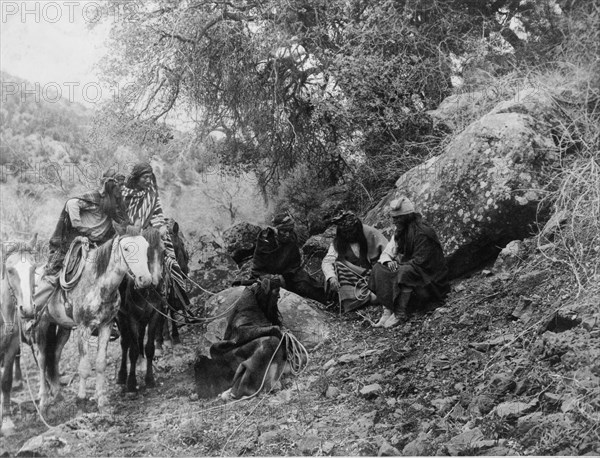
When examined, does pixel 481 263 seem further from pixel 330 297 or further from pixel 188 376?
pixel 188 376

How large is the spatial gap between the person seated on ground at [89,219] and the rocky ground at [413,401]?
70 centimetres

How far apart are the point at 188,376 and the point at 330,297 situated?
1.56m

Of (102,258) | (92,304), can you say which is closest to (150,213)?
(102,258)

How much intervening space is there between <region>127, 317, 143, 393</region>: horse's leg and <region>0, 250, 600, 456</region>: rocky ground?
97mm

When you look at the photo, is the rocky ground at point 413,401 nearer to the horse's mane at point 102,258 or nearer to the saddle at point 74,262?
the saddle at point 74,262

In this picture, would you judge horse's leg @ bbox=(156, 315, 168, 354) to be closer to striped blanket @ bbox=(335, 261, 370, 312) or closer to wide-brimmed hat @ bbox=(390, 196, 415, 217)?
striped blanket @ bbox=(335, 261, 370, 312)

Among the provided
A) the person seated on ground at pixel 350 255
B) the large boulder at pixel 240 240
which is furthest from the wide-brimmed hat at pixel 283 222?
the large boulder at pixel 240 240

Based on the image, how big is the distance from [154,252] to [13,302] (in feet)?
3.35

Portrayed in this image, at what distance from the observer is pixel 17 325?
4.81m

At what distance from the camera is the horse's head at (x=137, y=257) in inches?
195

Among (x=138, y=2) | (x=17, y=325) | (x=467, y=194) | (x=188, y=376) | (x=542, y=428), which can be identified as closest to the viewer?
(x=542, y=428)

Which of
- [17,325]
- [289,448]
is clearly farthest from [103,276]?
[289,448]

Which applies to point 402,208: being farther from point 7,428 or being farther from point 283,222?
point 7,428

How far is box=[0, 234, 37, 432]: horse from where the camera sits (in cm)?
459
